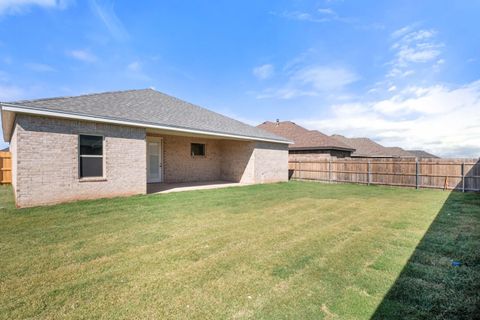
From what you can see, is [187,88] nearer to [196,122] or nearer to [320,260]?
[196,122]

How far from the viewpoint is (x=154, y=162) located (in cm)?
1362

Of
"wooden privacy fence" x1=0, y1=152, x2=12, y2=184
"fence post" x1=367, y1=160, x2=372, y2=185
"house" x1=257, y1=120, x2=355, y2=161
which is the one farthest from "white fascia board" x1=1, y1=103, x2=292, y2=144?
"wooden privacy fence" x1=0, y1=152, x2=12, y2=184

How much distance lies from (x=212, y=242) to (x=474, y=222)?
6.88m

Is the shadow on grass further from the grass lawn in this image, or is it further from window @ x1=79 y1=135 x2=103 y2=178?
window @ x1=79 y1=135 x2=103 y2=178

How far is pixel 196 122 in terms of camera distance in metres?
12.7

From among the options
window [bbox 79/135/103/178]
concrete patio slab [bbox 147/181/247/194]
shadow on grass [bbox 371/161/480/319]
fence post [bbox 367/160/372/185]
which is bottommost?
shadow on grass [bbox 371/161/480/319]

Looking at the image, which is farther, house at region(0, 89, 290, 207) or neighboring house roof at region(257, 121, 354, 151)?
neighboring house roof at region(257, 121, 354, 151)

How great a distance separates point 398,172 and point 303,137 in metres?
8.67

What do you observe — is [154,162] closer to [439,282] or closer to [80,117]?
[80,117]

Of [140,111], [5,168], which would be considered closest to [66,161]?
[140,111]

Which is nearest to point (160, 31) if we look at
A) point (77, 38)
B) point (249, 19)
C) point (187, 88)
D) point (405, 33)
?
point (77, 38)

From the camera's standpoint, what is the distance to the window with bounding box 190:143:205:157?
49.7 ft

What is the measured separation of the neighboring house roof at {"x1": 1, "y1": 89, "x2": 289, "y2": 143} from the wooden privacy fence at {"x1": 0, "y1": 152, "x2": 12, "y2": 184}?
3.38m

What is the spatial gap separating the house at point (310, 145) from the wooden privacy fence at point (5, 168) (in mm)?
19232
